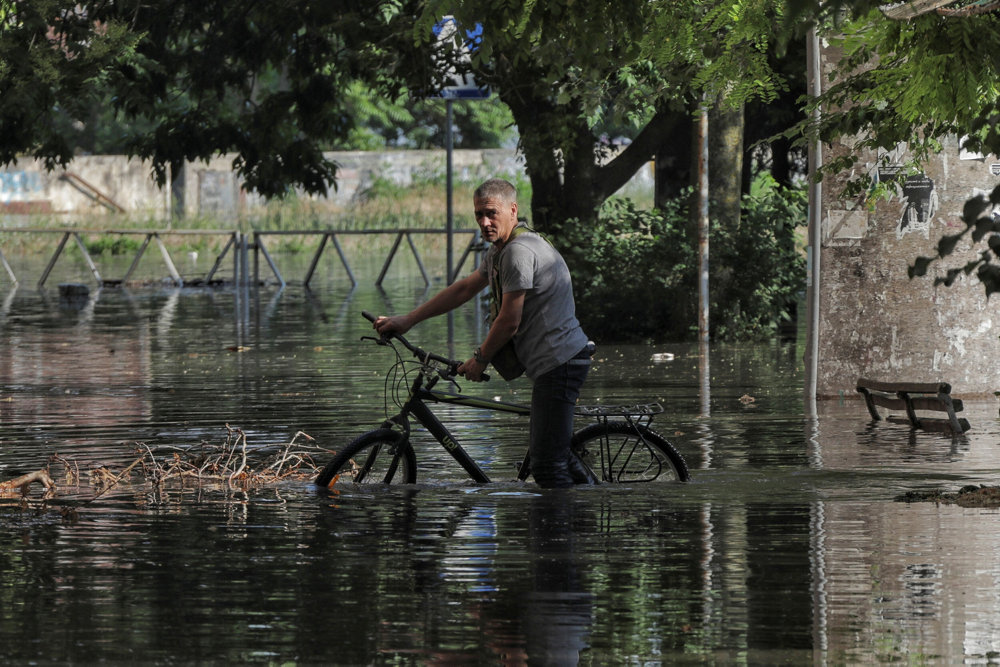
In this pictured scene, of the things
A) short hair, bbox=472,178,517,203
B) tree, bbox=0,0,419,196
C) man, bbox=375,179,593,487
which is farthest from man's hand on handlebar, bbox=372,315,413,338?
tree, bbox=0,0,419,196

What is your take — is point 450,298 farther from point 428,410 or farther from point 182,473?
point 182,473

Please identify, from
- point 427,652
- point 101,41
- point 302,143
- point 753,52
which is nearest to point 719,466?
point 753,52

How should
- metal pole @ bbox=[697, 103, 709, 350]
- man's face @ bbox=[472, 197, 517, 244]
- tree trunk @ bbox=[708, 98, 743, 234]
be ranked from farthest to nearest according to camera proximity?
1. tree trunk @ bbox=[708, 98, 743, 234]
2. metal pole @ bbox=[697, 103, 709, 350]
3. man's face @ bbox=[472, 197, 517, 244]

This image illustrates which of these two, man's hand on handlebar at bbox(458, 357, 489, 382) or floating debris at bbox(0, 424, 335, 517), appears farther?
floating debris at bbox(0, 424, 335, 517)

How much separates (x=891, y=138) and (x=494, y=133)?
5533 cm

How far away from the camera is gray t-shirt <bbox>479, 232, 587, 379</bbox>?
909 cm

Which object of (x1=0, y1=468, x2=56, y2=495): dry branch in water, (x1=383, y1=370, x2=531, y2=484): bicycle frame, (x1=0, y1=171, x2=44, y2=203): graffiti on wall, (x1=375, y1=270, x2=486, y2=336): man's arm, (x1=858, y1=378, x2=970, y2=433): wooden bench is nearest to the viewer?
(x1=375, y1=270, x2=486, y2=336): man's arm

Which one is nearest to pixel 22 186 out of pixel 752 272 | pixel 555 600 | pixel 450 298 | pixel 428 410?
pixel 752 272

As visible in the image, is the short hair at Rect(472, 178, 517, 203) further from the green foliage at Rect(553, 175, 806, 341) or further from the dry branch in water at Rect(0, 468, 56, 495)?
the green foliage at Rect(553, 175, 806, 341)

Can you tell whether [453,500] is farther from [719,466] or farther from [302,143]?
[302,143]

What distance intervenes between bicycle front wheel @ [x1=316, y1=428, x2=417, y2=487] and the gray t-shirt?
2.65 ft

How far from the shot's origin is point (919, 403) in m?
12.5

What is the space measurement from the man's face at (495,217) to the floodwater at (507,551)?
4.29 ft

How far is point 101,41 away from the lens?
2286 centimetres
